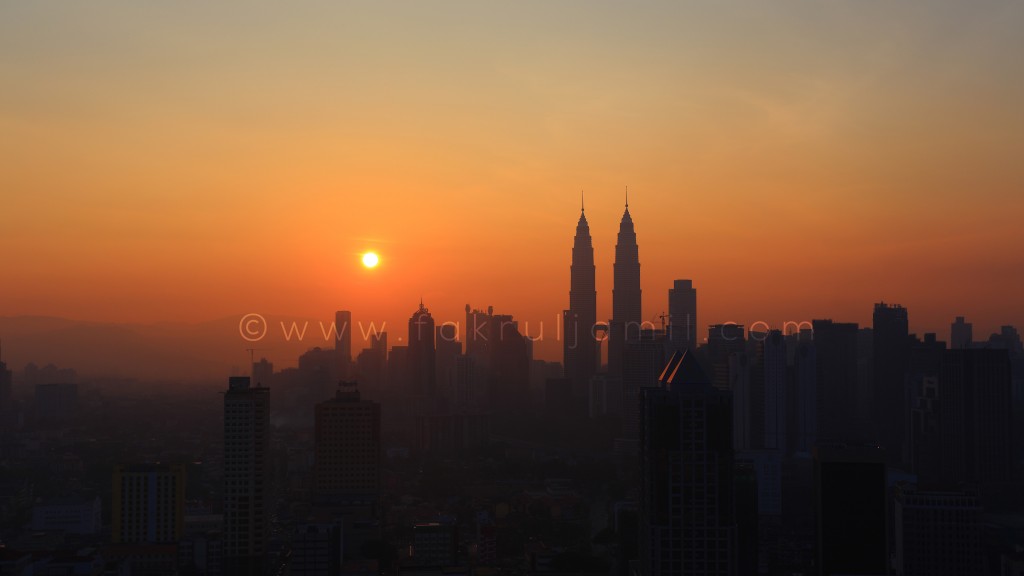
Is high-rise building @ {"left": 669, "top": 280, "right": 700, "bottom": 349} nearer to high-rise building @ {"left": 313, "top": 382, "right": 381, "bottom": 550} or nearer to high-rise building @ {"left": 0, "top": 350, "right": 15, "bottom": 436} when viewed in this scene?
high-rise building @ {"left": 313, "top": 382, "right": 381, "bottom": 550}

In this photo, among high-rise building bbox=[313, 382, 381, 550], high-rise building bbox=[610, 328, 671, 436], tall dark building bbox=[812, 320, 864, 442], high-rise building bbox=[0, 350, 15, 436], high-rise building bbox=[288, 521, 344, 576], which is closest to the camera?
high-rise building bbox=[288, 521, 344, 576]

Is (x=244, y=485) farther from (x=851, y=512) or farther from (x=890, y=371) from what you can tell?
(x=890, y=371)

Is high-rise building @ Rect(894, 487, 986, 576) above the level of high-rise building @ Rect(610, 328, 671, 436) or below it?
below

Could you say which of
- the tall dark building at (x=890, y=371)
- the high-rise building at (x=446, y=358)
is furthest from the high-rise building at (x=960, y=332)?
the high-rise building at (x=446, y=358)

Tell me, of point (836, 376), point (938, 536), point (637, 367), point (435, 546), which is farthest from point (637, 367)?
point (938, 536)

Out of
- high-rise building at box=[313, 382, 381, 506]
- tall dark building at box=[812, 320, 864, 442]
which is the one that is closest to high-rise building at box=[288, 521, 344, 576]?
high-rise building at box=[313, 382, 381, 506]

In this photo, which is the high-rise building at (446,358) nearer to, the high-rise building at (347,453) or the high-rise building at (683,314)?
the high-rise building at (683,314)

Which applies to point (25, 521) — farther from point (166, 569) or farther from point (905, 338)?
point (905, 338)
